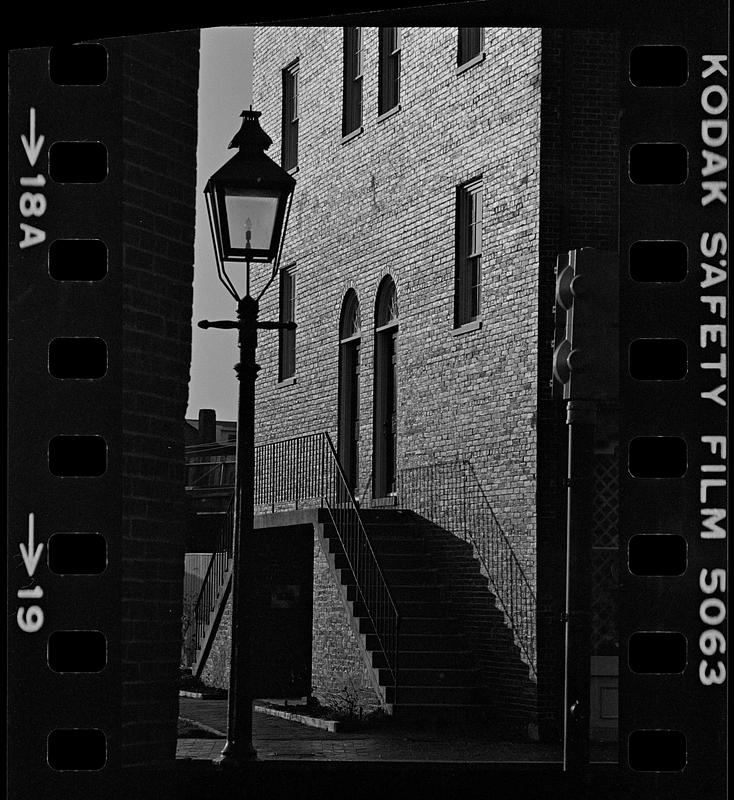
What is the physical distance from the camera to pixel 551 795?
24.4ft

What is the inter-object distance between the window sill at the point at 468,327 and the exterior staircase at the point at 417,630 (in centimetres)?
205

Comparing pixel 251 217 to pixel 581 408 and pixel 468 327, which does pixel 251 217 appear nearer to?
pixel 581 408

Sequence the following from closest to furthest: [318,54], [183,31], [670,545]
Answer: [670,545] < [183,31] < [318,54]

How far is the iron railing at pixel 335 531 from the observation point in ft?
52.4

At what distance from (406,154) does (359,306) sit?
1.71m

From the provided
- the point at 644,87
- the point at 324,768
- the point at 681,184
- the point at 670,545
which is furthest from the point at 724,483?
the point at 324,768

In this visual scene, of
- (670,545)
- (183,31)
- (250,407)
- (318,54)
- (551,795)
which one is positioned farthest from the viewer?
(318,54)

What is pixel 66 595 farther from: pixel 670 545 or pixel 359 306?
pixel 359 306

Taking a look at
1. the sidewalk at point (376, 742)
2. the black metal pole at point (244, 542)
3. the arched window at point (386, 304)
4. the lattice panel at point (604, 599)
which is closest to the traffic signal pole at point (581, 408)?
the black metal pole at point (244, 542)

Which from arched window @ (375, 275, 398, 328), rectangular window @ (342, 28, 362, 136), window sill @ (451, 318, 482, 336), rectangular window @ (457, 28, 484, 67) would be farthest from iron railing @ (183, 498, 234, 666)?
rectangular window @ (457, 28, 484, 67)

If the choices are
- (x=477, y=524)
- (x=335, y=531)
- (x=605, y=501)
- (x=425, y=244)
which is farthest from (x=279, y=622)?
(x=605, y=501)

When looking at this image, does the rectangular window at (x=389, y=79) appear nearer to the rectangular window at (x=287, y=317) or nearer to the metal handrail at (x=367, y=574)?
the rectangular window at (x=287, y=317)

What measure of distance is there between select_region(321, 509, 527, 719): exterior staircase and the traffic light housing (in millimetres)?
7027

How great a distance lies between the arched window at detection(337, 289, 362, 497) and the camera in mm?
16328
